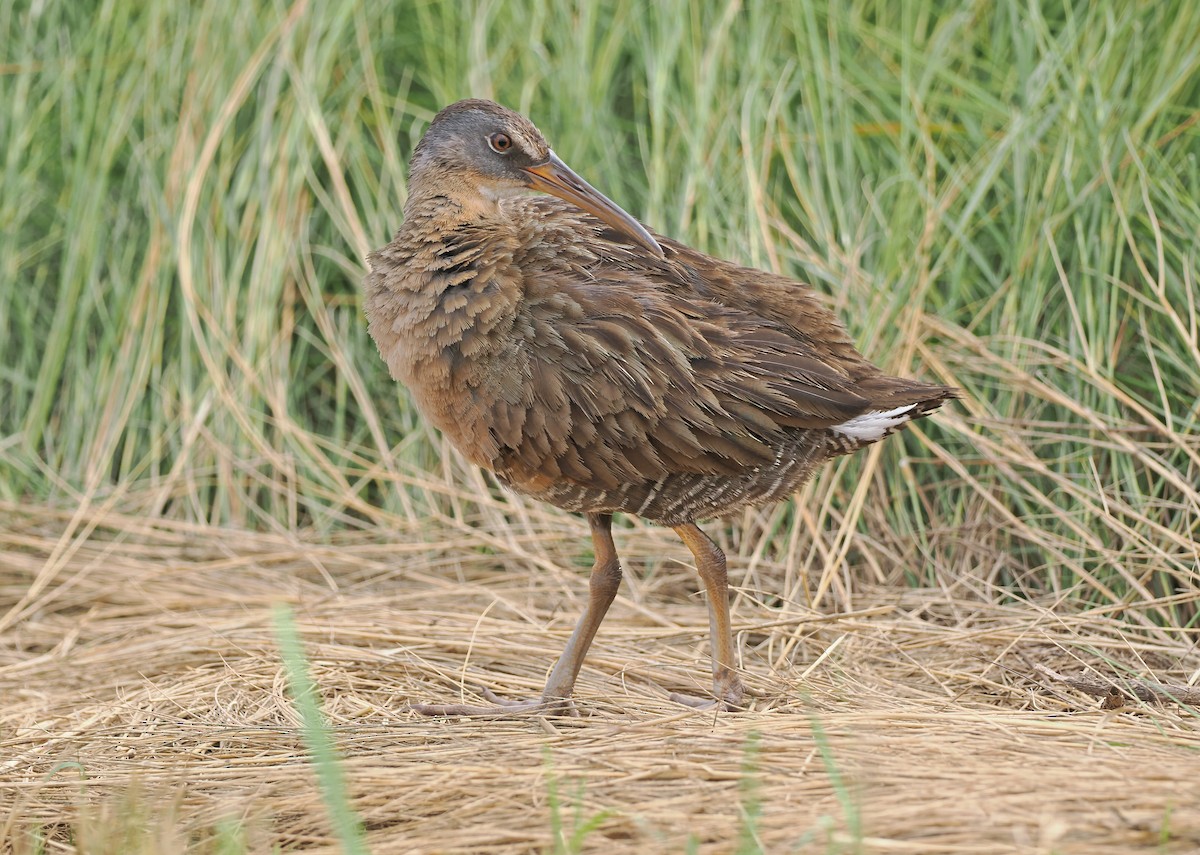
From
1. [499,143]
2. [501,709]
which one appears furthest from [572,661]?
[499,143]

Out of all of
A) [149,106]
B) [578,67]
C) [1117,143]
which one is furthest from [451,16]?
[1117,143]

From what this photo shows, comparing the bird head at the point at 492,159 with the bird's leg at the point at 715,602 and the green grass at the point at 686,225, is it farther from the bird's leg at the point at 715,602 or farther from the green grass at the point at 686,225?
the green grass at the point at 686,225

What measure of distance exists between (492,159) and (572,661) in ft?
4.28

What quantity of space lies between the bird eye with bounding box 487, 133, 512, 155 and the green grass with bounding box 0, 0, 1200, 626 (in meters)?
1.33

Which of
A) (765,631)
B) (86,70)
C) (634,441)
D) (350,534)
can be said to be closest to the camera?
(634,441)

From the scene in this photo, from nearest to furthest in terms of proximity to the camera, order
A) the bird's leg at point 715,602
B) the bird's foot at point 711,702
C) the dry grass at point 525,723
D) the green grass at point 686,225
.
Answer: the dry grass at point 525,723 < the bird's foot at point 711,702 < the bird's leg at point 715,602 < the green grass at point 686,225

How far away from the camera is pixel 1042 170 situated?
460 centimetres

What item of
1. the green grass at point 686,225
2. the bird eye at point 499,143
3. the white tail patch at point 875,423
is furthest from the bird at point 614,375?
the green grass at point 686,225

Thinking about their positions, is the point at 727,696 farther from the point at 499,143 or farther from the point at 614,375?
the point at 499,143

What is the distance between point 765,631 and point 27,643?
2308 mm

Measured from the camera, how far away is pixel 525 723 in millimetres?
3227

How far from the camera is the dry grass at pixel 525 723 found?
2.36 m

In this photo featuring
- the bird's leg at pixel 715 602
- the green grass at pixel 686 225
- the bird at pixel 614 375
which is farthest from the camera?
the green grass at pixel 686 225

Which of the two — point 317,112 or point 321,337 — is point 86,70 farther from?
point 321,337
